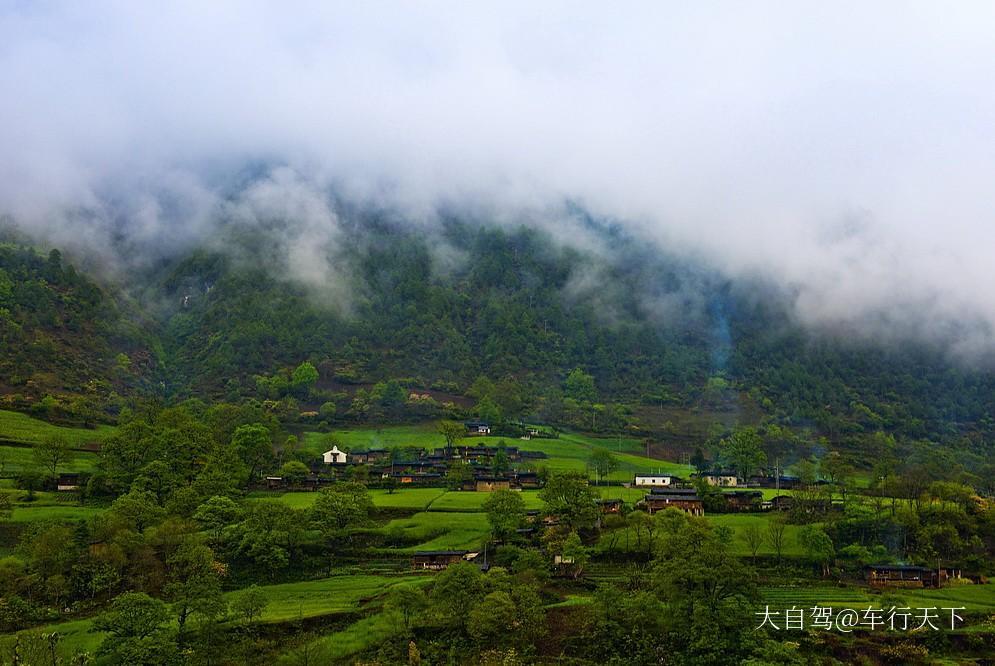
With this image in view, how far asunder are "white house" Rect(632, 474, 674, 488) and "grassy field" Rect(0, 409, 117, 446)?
198ft

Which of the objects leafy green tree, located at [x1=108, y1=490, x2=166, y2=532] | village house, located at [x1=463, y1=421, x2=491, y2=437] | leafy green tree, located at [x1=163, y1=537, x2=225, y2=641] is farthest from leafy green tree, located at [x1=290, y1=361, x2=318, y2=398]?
leafy green tree, located at [x1=163, y1=537, x2=225, y2=641]

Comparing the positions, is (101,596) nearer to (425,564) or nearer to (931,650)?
(425,564)

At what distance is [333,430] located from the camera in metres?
126

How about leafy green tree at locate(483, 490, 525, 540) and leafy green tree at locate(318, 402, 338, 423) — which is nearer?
leafy green tree at locate(483, 490, 525, 540)

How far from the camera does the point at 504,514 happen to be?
66.5 meters

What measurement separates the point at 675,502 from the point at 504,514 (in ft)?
62.0

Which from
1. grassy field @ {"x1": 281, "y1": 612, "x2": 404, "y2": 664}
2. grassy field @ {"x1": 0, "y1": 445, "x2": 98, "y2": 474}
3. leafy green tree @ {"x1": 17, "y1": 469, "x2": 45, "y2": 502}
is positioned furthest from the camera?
grassy field @ {"x1": 0, "y1": 445, "x2": 98, "y2": 474}

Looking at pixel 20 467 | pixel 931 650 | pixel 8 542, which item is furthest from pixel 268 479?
pixel 931 650

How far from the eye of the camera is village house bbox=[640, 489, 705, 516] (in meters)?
75.0

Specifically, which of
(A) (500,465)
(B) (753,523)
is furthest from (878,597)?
(A) (500,465)

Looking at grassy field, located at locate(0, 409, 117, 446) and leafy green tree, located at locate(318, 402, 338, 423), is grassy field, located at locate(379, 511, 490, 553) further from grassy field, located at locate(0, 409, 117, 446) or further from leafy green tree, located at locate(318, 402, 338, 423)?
leafy green tree, located at locate(318, 402, 338, 423)

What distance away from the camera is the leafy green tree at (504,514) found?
216ft

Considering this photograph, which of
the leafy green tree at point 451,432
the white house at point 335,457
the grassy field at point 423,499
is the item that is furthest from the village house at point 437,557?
the leafy green tree at point 451,432

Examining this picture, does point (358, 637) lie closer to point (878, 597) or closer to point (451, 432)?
point (878, 597)
